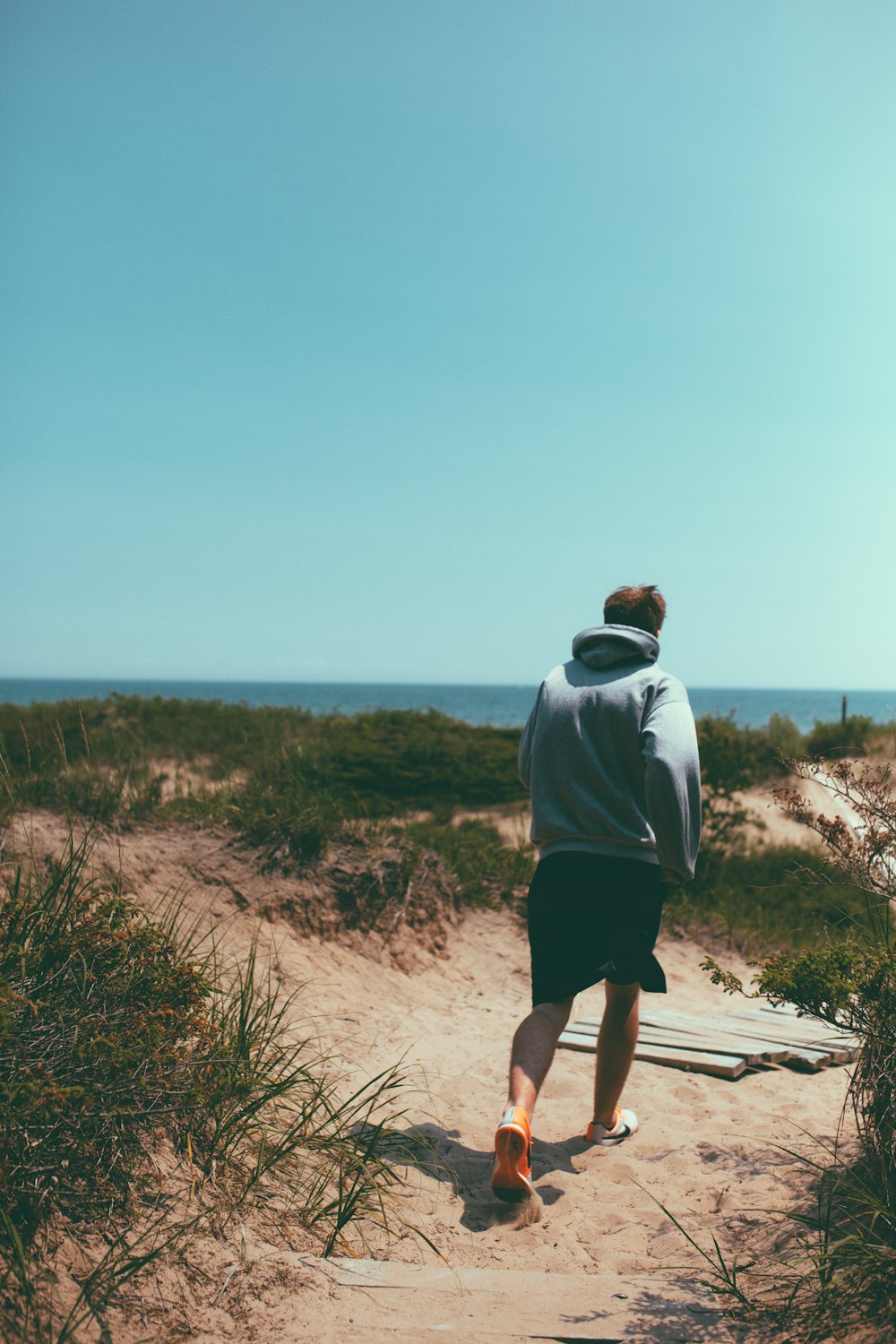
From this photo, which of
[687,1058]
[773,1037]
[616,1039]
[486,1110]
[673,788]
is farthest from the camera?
[773,1037]

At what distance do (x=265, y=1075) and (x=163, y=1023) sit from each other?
56cm

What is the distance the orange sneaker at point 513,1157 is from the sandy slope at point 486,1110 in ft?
0.53

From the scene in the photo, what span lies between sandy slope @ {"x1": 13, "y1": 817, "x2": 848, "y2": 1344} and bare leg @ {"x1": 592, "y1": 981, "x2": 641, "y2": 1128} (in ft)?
0.96

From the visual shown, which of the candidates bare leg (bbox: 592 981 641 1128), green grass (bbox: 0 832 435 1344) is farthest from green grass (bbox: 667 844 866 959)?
green grass (bbox: 0 832 435 1344)

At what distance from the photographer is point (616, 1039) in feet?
12.1

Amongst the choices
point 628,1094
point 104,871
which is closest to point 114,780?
point 104,871

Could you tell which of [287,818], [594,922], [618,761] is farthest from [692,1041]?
[287,818]

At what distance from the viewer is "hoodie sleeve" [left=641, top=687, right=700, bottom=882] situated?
3.35m

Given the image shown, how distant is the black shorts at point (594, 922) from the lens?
11.5 feet

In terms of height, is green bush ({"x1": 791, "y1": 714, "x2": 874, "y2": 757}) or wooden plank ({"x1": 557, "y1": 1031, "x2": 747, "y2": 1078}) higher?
green bush ({"x1": 791, "y1": 714, "x2": 874, "y2": 757})

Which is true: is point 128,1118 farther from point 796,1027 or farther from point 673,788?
point 796,1027

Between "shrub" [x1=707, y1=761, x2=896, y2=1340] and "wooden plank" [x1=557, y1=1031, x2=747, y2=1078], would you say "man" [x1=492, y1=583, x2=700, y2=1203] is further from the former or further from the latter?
"wooden plank" [x1=557, y1=1031, x2=747, y2=1078]

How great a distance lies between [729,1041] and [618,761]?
2.42 meters

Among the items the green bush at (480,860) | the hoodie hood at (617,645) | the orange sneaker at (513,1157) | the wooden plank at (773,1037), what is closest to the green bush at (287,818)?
the green bush at (480,860)
